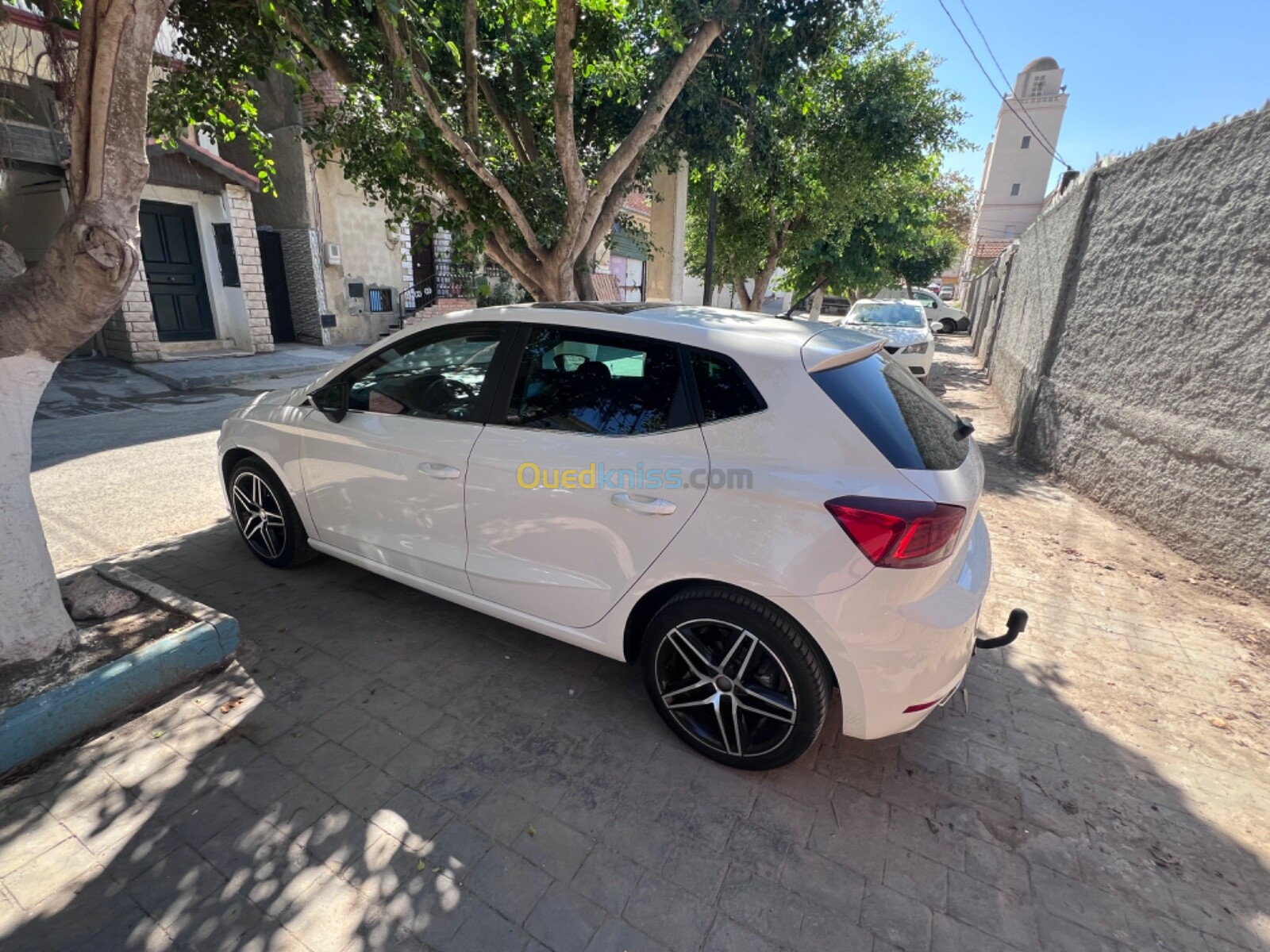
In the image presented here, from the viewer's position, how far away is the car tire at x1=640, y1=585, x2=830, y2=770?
2.16m

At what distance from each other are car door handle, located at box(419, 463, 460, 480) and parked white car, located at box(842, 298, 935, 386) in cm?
785

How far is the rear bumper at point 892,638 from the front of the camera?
6.57 feet

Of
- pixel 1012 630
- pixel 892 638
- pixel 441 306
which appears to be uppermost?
pixel 441 306

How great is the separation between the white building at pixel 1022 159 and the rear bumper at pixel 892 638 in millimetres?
47169

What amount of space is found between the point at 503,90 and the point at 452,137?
2203 mm

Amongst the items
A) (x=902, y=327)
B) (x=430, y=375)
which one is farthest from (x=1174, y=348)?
(x=902, y=327)

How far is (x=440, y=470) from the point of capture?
2795 millimetres

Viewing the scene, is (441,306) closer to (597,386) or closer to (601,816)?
(597,386)

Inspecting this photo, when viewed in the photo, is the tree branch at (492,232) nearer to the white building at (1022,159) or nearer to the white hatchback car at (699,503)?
the white hatchback car at (699,503)

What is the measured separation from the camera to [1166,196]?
4.62m

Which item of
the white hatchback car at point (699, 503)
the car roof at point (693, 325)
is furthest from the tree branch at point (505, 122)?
the white hatchback car at point (699, 503)

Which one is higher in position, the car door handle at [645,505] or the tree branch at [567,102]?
the tree branch at [567,102]

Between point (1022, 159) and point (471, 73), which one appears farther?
point (1022, 159)

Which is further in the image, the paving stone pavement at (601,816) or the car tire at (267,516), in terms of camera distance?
the car tire at (267,516)
